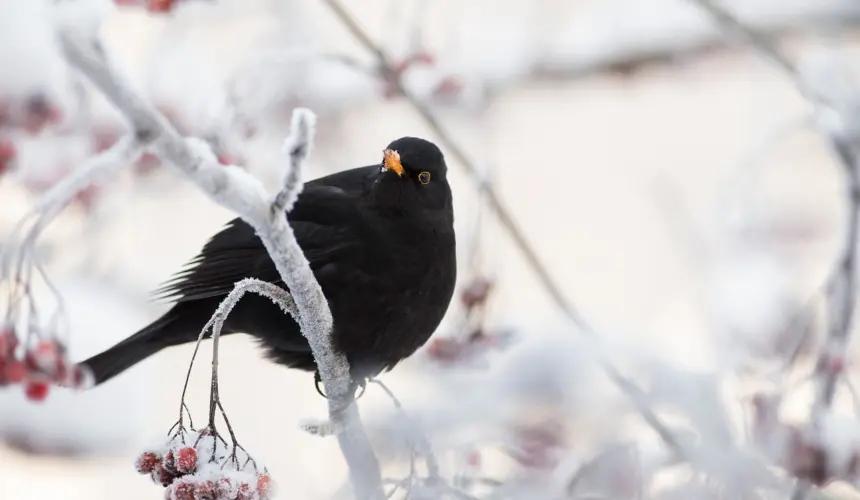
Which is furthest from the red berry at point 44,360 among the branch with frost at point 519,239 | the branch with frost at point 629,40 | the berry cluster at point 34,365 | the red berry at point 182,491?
the branch with frost at point 629,40

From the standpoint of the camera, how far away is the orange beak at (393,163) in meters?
2.29

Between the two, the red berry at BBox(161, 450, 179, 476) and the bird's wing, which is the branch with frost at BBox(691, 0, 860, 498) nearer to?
the bird's wing

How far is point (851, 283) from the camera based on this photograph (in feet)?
6.79

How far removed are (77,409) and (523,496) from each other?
3.68m

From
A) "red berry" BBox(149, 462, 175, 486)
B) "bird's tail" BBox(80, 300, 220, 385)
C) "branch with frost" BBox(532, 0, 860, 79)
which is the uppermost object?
"branch with frost" BBox(532, 0, 860, 79)

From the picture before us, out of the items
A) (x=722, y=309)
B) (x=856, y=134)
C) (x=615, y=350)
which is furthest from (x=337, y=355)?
(x=722, y=309)

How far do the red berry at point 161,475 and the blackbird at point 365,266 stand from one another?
0.67m

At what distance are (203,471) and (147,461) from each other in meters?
0.12

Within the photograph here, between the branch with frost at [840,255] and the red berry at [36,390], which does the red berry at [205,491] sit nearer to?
the red berry at [36,390]

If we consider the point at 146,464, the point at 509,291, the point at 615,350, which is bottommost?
the point at 615,350

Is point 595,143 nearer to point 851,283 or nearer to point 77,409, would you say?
point 77,409

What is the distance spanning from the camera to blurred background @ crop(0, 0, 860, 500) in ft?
10.0

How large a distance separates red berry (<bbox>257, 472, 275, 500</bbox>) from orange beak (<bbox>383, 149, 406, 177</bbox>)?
3.14ft

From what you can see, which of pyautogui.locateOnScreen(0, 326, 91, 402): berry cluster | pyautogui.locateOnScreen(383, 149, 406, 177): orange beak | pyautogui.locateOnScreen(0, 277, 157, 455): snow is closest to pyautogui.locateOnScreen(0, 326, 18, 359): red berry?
pyautogui.locateOnScreen(0, 326, 91, 402): berry cluster
